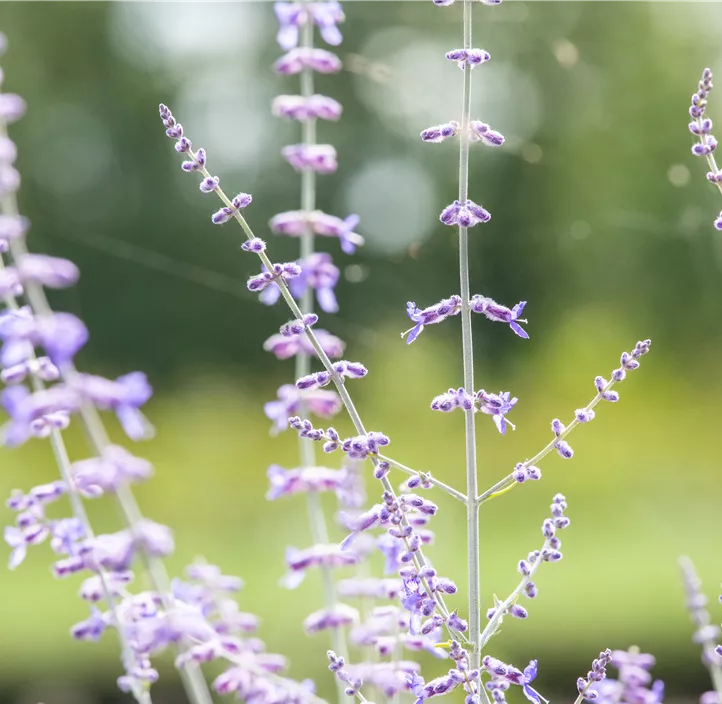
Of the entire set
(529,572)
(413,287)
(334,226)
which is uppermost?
(413,287)

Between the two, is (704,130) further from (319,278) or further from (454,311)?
(319,278)

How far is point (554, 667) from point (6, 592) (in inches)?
150

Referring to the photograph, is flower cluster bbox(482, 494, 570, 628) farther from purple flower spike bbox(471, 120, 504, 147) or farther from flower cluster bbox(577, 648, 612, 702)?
purple flower spike bbox(471, 120, 504, 147)

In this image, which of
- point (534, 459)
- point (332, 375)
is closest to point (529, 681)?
point (534, 459)

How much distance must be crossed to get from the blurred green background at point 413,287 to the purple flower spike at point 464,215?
165 inches

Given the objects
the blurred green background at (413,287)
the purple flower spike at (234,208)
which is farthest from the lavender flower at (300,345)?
the blurred green background at (413,287)

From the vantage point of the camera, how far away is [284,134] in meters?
12.5

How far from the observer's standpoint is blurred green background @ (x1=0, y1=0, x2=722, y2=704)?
6.27 meters

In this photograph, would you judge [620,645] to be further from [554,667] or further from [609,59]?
[609,59]

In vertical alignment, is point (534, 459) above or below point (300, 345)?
below

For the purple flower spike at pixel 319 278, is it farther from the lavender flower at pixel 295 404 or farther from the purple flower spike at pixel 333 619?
the purple flower spike at pixel 333 619

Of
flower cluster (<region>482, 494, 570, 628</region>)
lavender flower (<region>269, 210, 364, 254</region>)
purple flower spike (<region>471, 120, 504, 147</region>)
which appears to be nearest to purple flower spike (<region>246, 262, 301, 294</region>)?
purple flower spike (<region>471, 120, 504, 147</region>)

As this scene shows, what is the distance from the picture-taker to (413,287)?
1048 centimetres

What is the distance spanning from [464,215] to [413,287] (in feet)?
31.4
